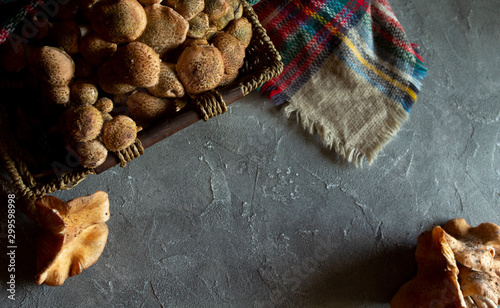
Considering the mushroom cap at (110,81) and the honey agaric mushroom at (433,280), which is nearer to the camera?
the mushroom cap at (110,81)

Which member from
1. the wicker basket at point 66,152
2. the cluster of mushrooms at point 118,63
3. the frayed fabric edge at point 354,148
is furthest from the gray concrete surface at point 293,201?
the cluster of mushrooms at point 118,63

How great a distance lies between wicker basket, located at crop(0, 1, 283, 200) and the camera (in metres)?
0.96

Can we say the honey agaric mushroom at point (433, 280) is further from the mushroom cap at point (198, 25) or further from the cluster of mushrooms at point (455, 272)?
the mushroom cap at point (198, 25)

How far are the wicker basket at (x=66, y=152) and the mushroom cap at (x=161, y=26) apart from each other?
7.3 inches

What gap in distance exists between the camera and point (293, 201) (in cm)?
151

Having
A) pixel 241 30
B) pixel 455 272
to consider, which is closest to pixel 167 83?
pixel 241 30

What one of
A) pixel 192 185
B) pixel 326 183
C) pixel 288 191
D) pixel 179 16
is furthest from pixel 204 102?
pixel 326 183

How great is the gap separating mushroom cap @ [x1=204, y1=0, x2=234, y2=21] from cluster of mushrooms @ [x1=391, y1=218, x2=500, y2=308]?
1.12m

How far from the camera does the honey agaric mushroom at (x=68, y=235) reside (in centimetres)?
103

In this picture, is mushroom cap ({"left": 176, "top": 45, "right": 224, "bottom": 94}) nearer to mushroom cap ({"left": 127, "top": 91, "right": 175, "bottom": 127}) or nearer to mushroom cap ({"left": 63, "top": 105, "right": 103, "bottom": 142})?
mushroom cap ({"left": 127, "top": 91, "right": 175, "bottom": 127})

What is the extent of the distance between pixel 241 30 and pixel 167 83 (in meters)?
0.32

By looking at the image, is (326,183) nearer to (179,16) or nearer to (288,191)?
(288,191)

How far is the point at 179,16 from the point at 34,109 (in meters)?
0.49

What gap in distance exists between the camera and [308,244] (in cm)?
150
